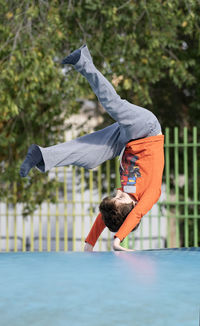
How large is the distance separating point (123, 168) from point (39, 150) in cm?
55

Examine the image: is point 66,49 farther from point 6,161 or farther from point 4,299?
point 4,299

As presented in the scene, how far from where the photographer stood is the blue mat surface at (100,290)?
65.5 inches

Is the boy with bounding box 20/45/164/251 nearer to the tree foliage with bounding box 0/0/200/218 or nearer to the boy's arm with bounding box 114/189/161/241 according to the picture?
the boy's arm with bounding box 114/189/161/241

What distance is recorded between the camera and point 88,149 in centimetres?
353

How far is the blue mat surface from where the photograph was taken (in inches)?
65.5

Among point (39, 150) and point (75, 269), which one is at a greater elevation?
point (39, 150)

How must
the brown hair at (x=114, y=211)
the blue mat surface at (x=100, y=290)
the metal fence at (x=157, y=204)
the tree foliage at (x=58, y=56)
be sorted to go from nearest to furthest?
the blue mat surface at (x=100, y=290) < the brown hair at (x=114, y=211) < the tree foliage at (x=58, y=56) < the metal fence at (x=157, y=204)

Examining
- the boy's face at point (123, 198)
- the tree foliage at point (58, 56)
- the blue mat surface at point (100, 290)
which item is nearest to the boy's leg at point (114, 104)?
the boy's face at point (123, 198)

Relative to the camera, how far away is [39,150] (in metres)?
3.39

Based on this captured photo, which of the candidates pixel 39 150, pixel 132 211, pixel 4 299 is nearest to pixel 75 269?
pixel 4 299

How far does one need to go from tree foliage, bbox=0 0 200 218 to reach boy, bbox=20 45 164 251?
7.44 ft

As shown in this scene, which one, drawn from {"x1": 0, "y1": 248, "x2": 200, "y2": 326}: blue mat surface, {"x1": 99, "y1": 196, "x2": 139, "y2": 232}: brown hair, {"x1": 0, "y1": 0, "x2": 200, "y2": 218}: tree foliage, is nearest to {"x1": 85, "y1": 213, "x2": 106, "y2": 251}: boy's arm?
{"x1": 99, "y1": 196, "x2": 139, "y2": 232}: brown hair

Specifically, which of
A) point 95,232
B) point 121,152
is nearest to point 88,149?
point 121,152

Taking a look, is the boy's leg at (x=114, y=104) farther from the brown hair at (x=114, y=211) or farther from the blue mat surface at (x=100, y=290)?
the blue mat surface at (x=100, y=290)
